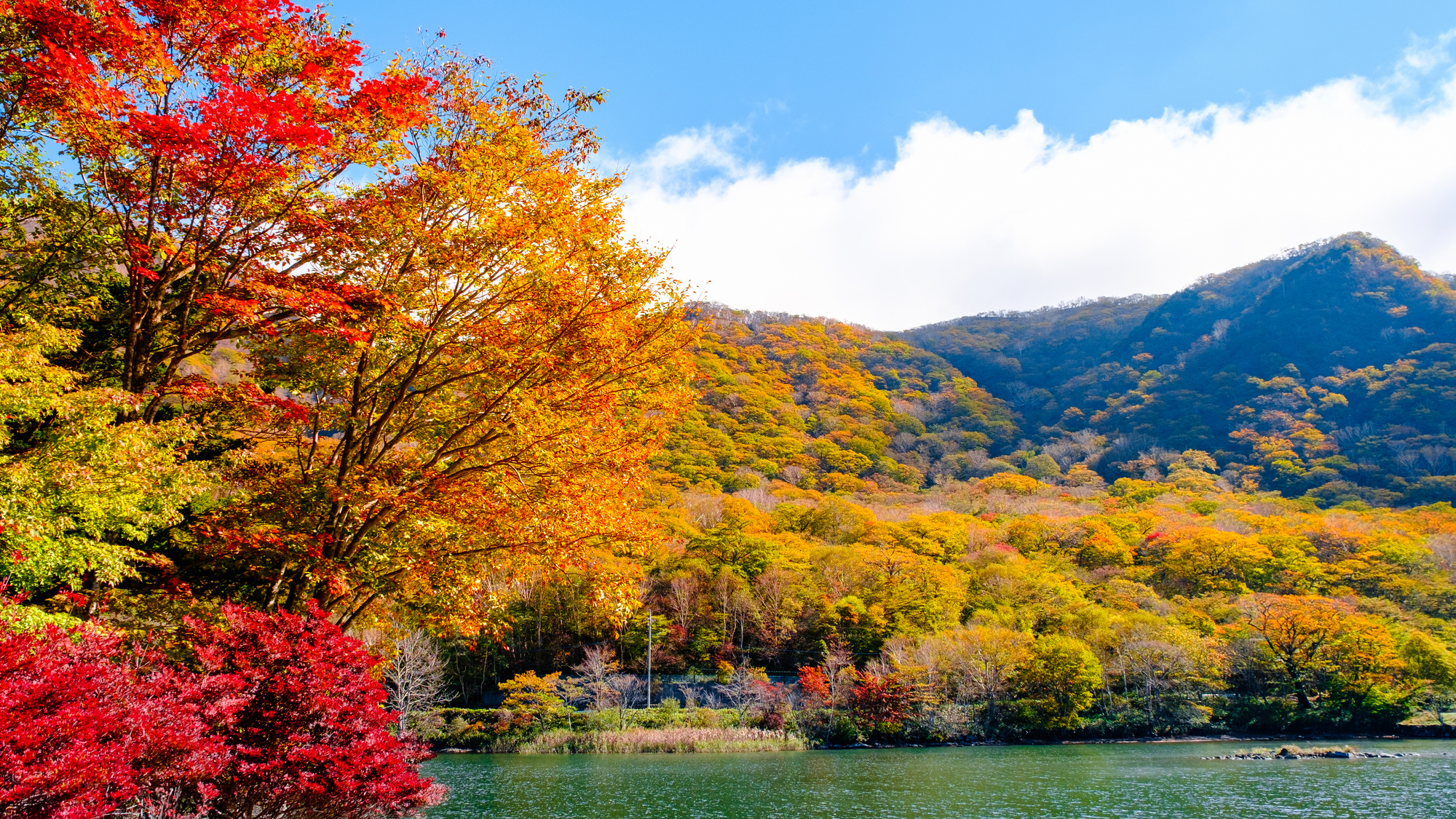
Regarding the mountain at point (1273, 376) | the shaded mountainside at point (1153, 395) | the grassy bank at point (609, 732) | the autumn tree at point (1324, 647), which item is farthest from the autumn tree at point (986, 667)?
the mountain at point (1273, 376)

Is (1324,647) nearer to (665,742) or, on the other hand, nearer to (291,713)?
(665,742)

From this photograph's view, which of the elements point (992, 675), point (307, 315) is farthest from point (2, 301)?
point (992, 675)

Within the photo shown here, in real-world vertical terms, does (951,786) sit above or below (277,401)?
below

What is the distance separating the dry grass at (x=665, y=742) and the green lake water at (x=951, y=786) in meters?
2.46

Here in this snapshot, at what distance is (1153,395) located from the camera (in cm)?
10800

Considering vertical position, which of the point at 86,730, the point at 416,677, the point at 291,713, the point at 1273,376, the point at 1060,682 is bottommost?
the point at 1060,682

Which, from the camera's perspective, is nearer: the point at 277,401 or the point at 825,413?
the point at 277,401

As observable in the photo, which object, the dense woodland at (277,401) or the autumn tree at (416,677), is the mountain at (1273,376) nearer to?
the autumn tree at (416,677)

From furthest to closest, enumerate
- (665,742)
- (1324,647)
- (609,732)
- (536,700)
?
(536,700) → (1324,647) → (609,732) → (665,742)

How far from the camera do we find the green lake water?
17.5 meters

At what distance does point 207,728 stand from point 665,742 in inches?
1185

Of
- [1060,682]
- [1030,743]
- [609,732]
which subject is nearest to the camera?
[609,732]

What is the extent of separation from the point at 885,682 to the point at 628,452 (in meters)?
32.1

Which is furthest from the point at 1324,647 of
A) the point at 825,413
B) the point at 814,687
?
the point at 825,413
